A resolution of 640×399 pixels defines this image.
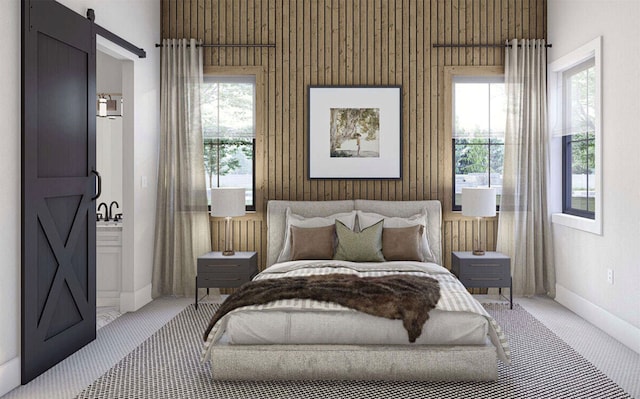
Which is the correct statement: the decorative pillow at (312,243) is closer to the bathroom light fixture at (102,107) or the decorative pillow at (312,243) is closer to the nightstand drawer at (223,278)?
the nightstand drawer at (223,278)

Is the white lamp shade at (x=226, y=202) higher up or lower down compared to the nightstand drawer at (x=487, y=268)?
higher up

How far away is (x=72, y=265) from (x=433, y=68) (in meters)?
4.01

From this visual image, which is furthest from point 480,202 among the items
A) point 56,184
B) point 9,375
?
point 9,375

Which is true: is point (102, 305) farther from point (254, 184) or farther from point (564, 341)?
point (564, 341)

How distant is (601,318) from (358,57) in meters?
3.44

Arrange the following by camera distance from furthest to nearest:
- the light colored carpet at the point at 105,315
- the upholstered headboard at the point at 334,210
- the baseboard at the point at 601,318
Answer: the upholstered headboard at the point at 334,210, the light colored carpet at the point at 105,315, the baseboard at the point at 601,318

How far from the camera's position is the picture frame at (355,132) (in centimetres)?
573

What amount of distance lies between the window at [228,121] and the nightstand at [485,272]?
2.33 metres

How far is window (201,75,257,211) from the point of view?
586 centimetres

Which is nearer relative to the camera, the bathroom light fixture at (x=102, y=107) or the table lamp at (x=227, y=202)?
the table lamp at (x=227, y=202)

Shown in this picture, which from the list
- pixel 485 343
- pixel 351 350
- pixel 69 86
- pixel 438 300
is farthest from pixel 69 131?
pixel 485 343

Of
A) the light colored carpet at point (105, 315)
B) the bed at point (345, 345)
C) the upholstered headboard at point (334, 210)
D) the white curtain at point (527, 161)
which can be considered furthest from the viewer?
the white curtain at point (527, 161)

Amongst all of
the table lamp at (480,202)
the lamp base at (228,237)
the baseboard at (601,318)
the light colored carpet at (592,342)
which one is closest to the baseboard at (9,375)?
the lamp base at (228,237)

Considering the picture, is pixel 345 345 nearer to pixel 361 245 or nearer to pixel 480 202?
pixel 361 245
